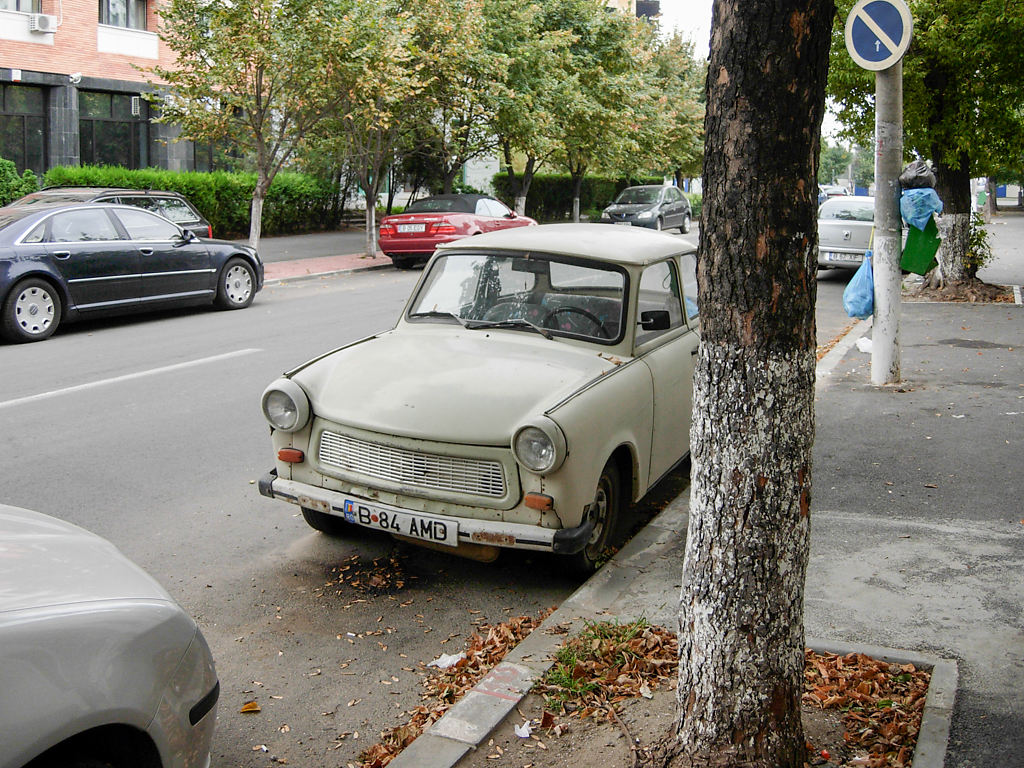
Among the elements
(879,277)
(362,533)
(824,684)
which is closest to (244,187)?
(879,277)

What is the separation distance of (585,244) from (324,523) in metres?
2.22

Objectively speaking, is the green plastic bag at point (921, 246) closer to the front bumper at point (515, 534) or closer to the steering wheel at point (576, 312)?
the steering wheel at point (576, 312)

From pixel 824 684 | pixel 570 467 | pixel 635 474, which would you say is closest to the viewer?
pixel 824 684

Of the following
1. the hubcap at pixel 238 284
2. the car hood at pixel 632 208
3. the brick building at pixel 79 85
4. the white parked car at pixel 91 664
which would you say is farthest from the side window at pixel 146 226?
the car hood at pixel 632 208

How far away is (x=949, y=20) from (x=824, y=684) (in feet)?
41.6

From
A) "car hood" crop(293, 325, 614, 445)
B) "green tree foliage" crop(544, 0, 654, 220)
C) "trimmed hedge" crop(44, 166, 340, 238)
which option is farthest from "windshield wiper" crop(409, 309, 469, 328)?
"green tree foliage" crop(544, 0, 654, 220)

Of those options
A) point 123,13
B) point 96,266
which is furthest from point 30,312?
point 123,13

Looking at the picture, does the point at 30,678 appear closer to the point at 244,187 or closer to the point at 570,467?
the point at 570,467

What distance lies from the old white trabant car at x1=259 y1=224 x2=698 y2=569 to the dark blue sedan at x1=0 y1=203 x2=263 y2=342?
748 cm

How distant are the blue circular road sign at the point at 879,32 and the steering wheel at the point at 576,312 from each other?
4.45m

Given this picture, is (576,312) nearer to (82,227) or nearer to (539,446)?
(539,446)

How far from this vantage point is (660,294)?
6.38 metres

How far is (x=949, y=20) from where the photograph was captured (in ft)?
46.3

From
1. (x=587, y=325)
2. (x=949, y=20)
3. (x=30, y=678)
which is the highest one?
(x=949, y=20)
